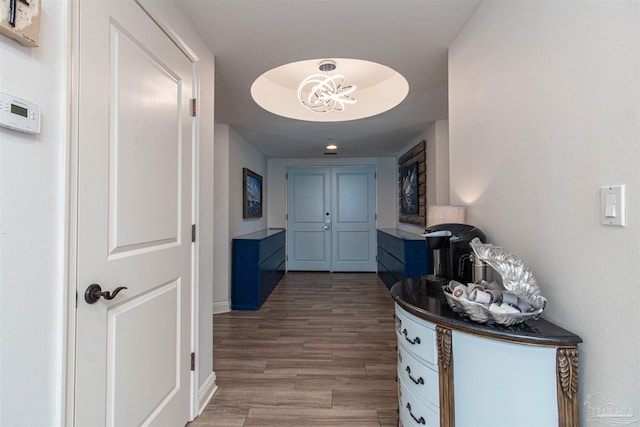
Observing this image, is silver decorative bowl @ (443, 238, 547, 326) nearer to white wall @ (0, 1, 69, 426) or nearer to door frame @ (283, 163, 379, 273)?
white wall @ (0, 1, 69, 426)

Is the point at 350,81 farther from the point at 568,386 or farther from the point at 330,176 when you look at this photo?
the point at 568,386

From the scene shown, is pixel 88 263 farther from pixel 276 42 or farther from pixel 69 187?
pixel 276 42

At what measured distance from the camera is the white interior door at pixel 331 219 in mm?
5621

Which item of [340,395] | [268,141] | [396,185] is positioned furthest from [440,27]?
[396,185]

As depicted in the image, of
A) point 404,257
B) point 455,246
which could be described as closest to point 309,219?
point 404,257

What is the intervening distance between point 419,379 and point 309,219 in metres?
4.64

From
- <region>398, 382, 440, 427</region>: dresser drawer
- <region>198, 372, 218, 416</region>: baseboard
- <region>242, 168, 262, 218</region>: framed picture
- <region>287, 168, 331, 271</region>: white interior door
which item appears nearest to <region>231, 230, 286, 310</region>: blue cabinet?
<region>242, 168, 262, 218</region>: framed picture

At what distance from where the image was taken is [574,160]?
0.92m

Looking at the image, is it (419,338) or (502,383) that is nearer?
(502,383)

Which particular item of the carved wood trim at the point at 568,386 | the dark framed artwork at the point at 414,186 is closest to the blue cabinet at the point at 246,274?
the dark framed artwork at the point at 414,186

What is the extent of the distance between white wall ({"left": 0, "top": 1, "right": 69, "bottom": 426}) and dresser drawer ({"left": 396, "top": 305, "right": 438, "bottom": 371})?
4.09ft

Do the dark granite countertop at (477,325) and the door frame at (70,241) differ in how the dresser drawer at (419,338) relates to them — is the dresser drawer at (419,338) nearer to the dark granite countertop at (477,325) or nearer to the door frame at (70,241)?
the dark granite countertop at (477,325)

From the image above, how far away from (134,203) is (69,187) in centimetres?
28

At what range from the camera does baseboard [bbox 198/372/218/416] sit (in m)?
1.72
